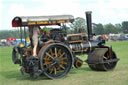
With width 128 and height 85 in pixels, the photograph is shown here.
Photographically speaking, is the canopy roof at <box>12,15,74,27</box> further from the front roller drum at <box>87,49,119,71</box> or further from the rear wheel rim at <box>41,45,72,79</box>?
the front roller drum at <box>87,49,119,71</box>

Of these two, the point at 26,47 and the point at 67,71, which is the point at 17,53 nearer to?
the point at 26,47

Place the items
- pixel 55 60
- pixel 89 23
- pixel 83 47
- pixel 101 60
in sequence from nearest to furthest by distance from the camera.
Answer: pixel 55 60, pixel 101 60, pixel 83 47, pixel 89 23

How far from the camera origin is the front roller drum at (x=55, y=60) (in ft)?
28.0

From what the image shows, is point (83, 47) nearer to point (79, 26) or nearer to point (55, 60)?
point (79, 26)

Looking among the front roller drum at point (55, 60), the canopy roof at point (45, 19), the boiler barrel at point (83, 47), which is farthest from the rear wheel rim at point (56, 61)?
the canopy roof at point (45, 19)

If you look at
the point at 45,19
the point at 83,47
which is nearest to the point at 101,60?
the point at 83,47

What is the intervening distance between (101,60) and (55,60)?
204 cm

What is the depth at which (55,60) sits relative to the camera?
8680 mm

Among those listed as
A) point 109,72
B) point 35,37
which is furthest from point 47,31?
point 109,72

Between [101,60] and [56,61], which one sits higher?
[56,61]

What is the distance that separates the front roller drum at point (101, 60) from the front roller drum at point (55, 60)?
1300 millimetres

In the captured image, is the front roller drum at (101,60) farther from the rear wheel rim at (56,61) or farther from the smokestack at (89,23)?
the rear wheel rim at (56,61)

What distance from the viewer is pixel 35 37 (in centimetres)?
894

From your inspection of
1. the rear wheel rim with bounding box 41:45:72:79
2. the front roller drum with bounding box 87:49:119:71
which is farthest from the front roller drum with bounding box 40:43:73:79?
the front roller drum with bounding box 87:49:119:71
